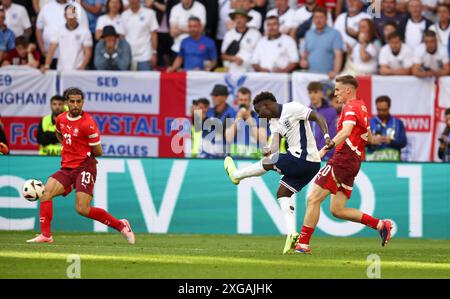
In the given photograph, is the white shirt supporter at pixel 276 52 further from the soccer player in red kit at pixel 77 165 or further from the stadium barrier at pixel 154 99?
the soccer player in red kit at pixel 77 165

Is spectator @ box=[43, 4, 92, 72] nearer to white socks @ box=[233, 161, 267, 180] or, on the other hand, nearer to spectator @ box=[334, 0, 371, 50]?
spectator @ box=[334, 0, 371, 50]

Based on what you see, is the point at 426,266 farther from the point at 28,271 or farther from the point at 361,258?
the point at 28,271

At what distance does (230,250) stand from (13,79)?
9.20m

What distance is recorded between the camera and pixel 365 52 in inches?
917

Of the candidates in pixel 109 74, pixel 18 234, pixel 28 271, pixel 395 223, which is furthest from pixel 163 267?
pixel 109 74

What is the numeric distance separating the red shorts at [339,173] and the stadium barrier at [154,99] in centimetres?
757

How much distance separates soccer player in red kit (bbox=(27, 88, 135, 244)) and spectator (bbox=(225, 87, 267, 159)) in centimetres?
475

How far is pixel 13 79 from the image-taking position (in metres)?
23.4

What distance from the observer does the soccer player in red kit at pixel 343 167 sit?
14.9 metres

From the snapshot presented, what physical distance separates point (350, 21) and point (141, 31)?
14.6 ft

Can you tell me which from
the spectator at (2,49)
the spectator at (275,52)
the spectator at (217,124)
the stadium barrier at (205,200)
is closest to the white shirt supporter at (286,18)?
the spectator at (275,52)

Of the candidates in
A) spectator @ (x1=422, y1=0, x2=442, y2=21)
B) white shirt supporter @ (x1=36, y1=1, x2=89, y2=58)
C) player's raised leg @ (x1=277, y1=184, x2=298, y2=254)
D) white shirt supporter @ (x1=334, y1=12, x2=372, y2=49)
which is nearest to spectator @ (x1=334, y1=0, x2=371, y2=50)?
white shirt supporter @ (x1=334, y1=12, x2=372, y2=49)

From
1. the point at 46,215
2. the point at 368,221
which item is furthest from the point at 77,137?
the point at 368,221

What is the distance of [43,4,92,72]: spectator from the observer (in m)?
23.9
